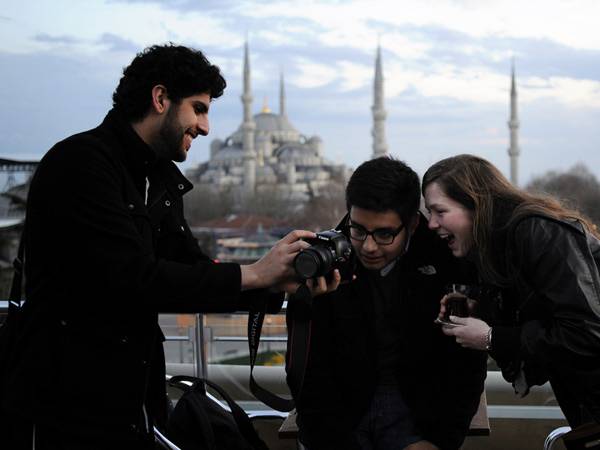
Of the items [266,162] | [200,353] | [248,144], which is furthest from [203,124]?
[266,162]

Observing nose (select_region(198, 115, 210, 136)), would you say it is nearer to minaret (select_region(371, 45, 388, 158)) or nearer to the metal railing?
the metal railing

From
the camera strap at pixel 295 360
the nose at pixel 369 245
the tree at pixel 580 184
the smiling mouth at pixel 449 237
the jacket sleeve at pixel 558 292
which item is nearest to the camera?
the jacket sleeve at pixel 558 292

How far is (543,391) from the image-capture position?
123 inches

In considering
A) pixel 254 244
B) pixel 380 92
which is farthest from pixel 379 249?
pixel 380 92

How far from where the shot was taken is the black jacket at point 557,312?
5.77ft

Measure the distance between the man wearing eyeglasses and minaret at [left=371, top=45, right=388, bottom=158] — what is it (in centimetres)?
6491

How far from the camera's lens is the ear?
5.57ft

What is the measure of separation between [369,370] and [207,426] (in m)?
0.41

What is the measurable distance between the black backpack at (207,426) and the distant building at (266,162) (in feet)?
223

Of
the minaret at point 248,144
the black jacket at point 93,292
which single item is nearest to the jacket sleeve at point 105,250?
the black jacket at point 93,292

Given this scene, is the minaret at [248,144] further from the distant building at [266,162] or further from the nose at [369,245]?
the nose at [369,245]

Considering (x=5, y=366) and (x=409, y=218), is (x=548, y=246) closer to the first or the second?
(x=409, y=218)

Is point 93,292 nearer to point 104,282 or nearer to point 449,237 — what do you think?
point 104,282

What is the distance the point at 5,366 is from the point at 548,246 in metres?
1.06
